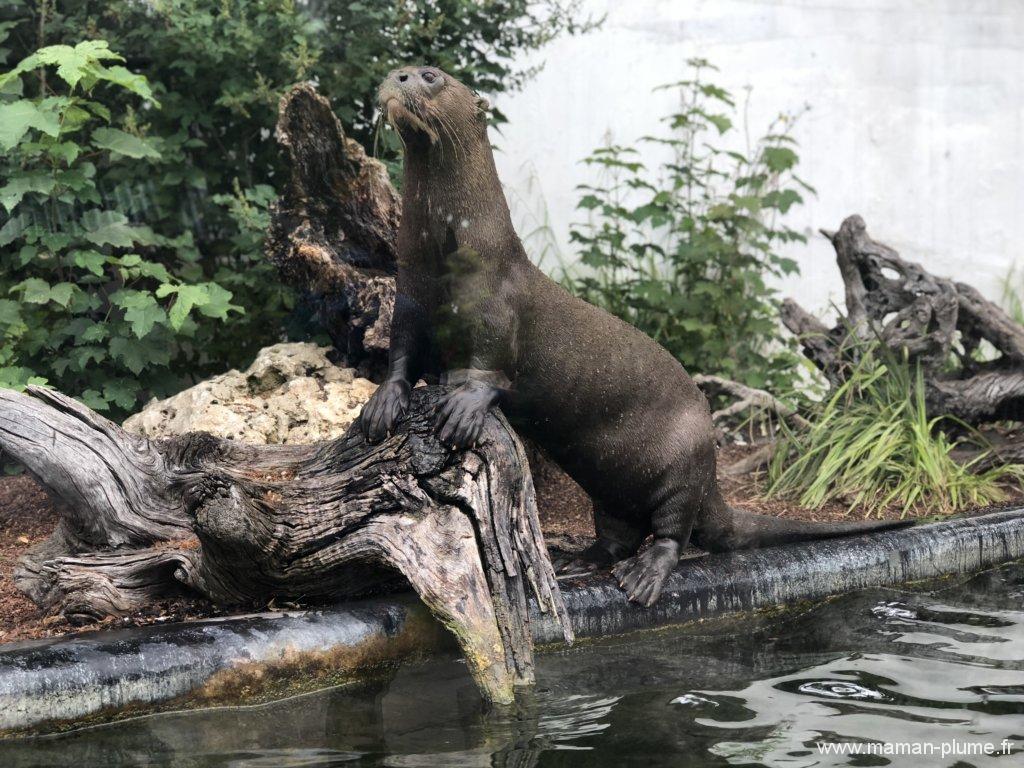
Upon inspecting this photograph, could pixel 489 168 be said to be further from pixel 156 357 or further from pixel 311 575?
pixel 156 357

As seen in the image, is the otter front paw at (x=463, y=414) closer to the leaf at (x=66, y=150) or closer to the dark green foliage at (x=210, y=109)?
the dark green foliage at (x=210, y=109)

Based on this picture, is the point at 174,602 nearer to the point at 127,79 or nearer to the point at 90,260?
the point at 90,260

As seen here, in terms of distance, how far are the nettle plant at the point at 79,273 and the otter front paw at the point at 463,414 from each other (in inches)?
74.8

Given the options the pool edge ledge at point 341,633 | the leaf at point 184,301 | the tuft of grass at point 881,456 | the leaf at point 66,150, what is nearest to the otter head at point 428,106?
the pool edge ledge at point 341,633

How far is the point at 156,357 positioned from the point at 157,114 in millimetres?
1595

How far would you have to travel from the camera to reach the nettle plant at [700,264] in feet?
20.3

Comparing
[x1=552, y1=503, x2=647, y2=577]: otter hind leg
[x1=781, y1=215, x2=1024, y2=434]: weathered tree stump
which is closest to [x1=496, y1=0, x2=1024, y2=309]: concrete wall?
[x1=781, y1=215, x2=1024, y2=434]: weathered tree stump

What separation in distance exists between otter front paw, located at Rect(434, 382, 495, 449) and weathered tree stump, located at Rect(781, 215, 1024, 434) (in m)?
2.75

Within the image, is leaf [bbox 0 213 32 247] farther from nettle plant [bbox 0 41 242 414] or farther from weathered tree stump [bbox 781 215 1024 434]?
weathered tree stump [bbox 781 215 1024 434]

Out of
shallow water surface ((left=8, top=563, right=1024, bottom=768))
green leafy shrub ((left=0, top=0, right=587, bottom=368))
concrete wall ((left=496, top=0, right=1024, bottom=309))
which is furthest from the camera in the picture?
concrete wall ((left=496, top=0, right=1024, bottom=309))

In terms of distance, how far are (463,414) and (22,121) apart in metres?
2.55

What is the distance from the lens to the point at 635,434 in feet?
11.1

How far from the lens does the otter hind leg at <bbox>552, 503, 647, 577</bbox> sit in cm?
364

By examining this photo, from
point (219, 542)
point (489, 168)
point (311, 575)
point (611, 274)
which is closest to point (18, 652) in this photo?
point (219, 542)
